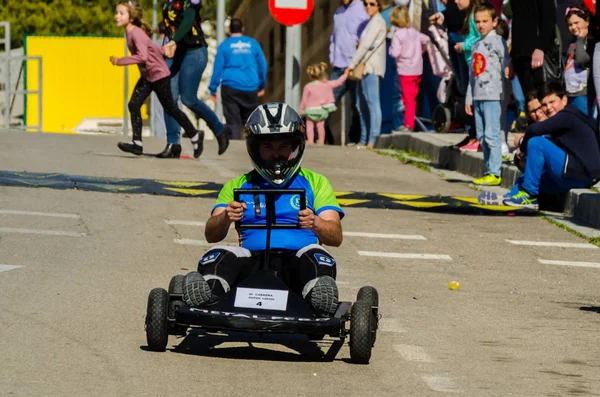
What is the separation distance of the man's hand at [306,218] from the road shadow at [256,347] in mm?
637

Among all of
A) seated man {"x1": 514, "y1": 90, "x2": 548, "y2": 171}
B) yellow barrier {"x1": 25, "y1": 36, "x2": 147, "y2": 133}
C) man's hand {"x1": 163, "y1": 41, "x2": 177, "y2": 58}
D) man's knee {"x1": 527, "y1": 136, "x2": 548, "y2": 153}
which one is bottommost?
yellow barrier {"x1": 25, "y1": 36, "x2": 147, "y2": 133}

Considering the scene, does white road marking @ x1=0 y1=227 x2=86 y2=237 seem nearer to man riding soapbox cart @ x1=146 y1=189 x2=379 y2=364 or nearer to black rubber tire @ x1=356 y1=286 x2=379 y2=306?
man riding soapbox cart @ x1=146 y1=189 x2=379 y2=364

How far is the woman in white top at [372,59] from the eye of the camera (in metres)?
20.8

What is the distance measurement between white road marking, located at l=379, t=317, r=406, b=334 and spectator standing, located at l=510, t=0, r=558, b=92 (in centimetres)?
720

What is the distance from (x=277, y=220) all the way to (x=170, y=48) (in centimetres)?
964

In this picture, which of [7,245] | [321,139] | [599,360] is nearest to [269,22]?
[321,139]

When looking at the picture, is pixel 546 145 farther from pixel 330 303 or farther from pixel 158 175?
pixel 330 303

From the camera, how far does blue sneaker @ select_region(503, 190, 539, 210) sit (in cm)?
1383

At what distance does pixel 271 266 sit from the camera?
24.6 ft

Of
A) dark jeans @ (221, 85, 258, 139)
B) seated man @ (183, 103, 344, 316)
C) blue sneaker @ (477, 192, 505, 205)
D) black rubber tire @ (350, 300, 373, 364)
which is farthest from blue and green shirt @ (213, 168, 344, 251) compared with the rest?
dark jeans @ (221, 85, 258, 139)

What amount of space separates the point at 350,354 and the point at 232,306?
1.98 feet

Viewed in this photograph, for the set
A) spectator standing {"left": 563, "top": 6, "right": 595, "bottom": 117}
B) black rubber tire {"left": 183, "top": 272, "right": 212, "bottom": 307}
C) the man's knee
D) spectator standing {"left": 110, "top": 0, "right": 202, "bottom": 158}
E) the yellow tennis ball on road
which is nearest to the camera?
black rubber tire {"left": 183, "top": 272, "right": 212, "bottom": 307}

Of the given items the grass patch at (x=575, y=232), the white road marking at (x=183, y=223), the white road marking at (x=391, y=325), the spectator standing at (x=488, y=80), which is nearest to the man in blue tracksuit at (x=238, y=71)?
the spectator standing at (x=488, y=80)

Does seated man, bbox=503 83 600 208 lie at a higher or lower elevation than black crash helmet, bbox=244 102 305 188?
lower
